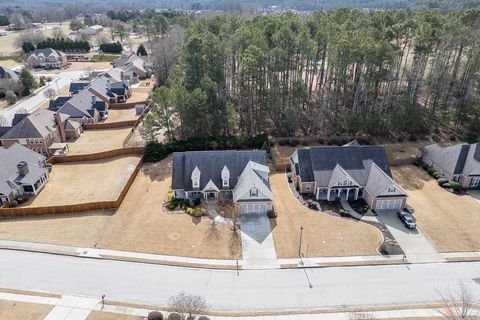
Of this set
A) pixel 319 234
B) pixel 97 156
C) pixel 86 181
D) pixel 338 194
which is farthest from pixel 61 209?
pixel 338 194

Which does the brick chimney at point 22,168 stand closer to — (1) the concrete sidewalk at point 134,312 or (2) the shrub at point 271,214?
(1) the concrete sidewalk at point 134,312

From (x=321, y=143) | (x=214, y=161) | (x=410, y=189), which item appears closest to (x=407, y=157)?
(x=410, y=189)

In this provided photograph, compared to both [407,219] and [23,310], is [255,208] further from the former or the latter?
[23,310]

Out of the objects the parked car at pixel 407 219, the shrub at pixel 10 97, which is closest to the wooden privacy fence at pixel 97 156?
the shrub at pixel 10 97

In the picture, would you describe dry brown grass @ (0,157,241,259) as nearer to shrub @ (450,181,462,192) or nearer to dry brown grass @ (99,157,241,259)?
dry brown grass @ (99,157,241,259)

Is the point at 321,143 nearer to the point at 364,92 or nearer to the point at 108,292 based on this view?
the point at 364,92

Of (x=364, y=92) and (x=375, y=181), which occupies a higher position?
(x=364, y=92)
